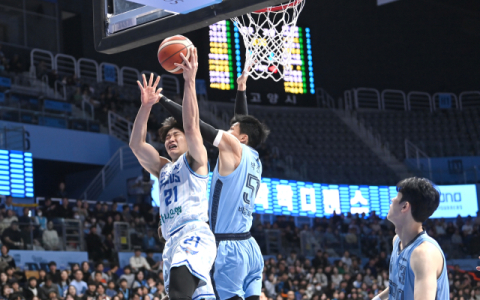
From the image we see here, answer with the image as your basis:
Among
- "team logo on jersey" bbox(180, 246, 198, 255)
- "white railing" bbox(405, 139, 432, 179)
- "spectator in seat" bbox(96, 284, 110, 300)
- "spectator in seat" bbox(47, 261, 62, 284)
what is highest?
"white railing" bbox(405, 139, 432, 179)

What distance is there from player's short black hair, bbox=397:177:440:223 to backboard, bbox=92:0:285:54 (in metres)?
1.60

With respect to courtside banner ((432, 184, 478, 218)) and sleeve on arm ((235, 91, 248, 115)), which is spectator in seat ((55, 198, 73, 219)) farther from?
courtside banner ((432, 184, 478, 218))

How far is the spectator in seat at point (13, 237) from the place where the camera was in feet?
41.4

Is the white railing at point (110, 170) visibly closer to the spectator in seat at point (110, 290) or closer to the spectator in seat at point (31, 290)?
the spectator in seat at point (110, 290)

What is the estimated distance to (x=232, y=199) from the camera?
5305 millimetres

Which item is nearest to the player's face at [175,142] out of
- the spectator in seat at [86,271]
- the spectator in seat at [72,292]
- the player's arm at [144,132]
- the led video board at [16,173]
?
the player's arm at [144,132]

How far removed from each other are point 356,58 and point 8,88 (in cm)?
1415

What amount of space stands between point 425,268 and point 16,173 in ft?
49.2

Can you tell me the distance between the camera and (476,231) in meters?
20.9

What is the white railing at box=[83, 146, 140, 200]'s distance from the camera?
1931cm

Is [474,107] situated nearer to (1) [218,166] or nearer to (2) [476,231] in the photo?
(2) [476,231]

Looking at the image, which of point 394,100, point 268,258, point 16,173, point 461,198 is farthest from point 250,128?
point 394,100

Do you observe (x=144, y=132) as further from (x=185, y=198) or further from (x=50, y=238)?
(x=50, y=238)

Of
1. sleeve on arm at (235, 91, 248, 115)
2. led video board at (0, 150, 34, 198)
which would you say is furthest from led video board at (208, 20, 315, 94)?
sleeve on arm at (235, 91, 248, 115)
